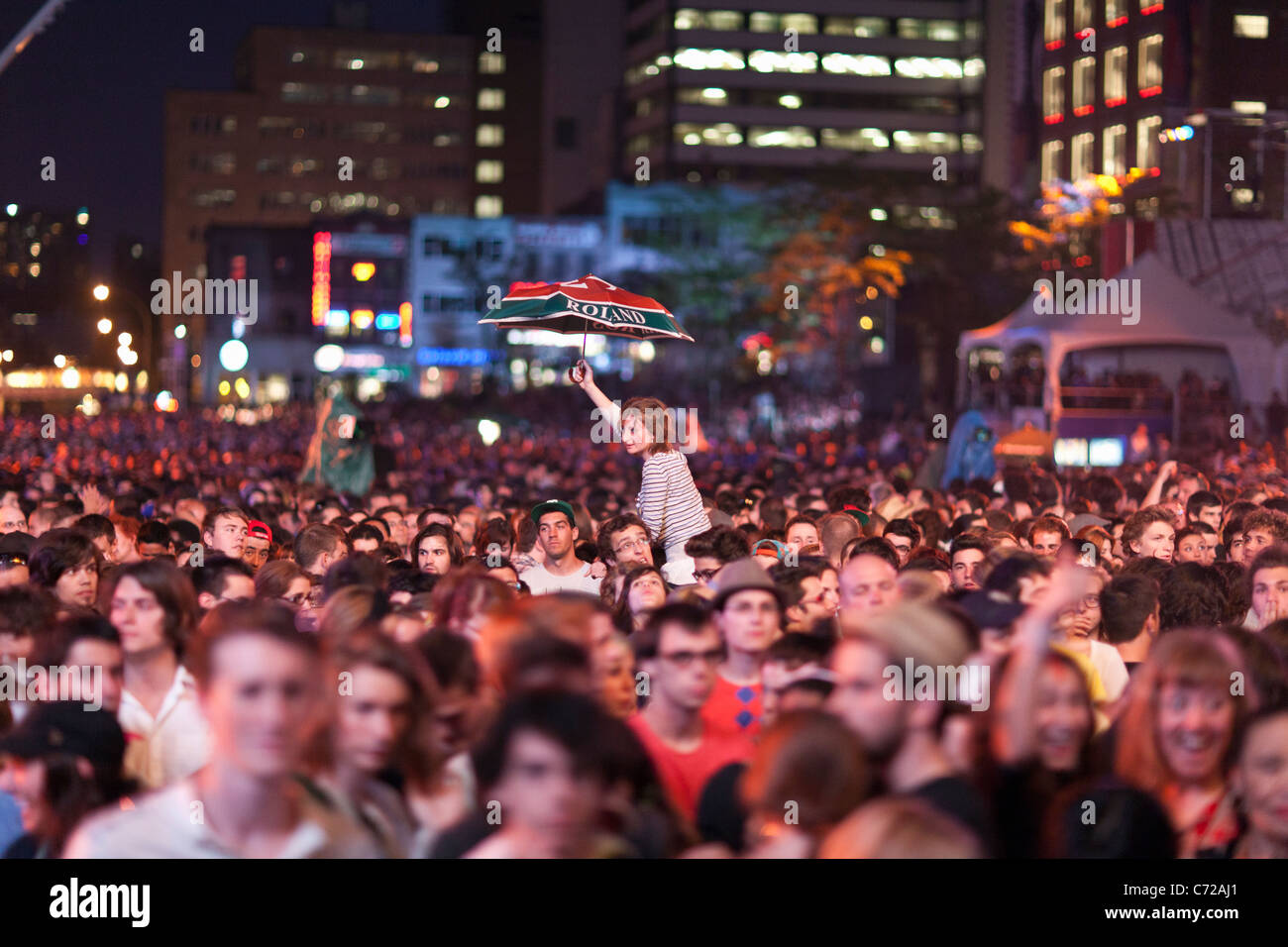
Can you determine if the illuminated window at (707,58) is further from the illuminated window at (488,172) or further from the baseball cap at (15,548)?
the baseball cap at (15,548)

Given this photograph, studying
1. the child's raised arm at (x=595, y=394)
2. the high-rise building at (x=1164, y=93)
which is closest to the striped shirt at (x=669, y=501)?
the child's raised arm at (x=595, y=394)

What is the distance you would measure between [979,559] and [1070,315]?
70.5 feet

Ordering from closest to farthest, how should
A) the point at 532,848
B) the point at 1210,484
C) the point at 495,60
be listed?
the point at 532,848
the point at 1210,484
the point at 495,60

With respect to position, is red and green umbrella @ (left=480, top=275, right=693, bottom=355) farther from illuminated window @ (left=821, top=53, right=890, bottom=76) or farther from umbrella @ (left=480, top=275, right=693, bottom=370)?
illuminated window @ (left=821, top=53, right=890, bottom=76)

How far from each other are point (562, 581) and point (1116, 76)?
6443cm

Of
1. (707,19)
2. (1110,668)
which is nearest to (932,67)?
(707,19)

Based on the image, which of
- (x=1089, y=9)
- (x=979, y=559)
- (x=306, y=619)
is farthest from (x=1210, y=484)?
(x=1089, y=9)

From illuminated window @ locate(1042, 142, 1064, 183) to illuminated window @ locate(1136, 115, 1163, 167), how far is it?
22.6 ft

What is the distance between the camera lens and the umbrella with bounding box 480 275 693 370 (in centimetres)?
1133

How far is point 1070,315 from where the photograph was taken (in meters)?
29.2

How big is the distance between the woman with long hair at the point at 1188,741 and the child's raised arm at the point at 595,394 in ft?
18.5

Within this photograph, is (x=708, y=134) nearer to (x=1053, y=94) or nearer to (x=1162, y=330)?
(x=1053, y=94)
